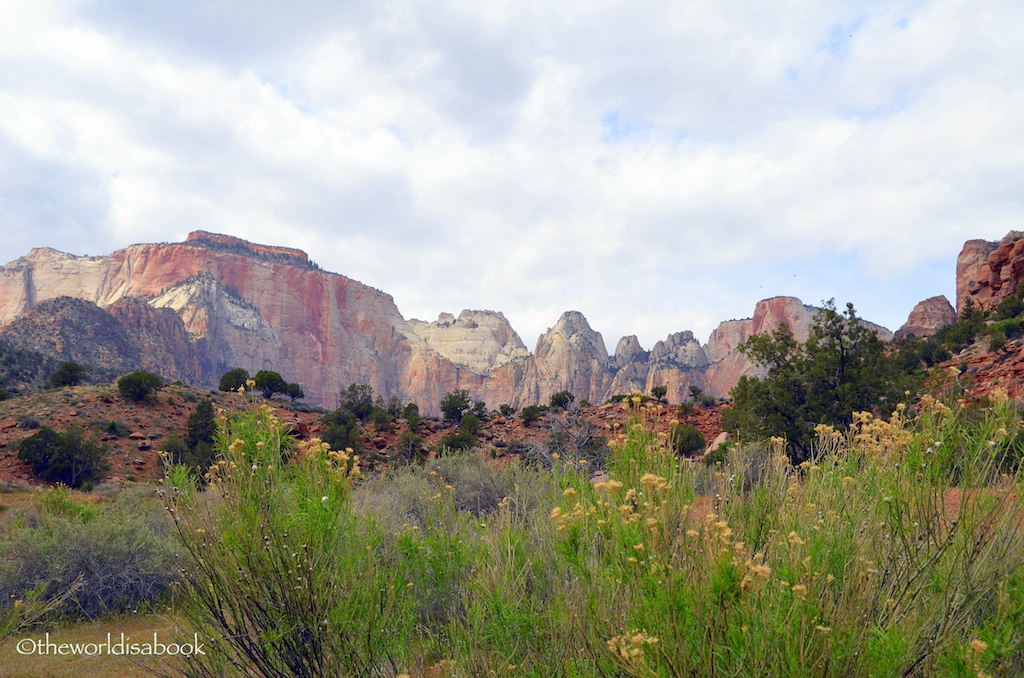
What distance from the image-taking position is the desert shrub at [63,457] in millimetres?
19109

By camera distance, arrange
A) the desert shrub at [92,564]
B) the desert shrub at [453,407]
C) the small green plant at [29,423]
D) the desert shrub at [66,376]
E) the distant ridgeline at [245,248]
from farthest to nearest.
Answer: the distant ridgeline at [245,248], the desert shrub at [453,407], the desert shrub at [66,376], the small green plant at [29,423], the desert shrub at [92,564]

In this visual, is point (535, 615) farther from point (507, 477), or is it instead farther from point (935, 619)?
point (507, 477)

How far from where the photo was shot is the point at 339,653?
11.1 feet

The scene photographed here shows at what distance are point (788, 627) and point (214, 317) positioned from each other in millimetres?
97046

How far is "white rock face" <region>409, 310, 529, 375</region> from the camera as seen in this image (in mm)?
106688

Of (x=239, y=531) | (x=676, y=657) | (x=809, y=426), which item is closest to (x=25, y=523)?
(x=239, y=531)

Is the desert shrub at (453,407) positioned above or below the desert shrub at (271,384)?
below

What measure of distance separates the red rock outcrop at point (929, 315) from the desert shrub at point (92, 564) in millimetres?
73363

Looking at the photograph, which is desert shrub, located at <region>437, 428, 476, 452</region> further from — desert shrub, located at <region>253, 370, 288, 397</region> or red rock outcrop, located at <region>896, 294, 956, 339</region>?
red rock outcrop, located at <region>896, 294, 956, 339</region>

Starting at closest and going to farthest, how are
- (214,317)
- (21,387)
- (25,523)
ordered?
1. (25,523)
2. (21,387)
3. (214,317)

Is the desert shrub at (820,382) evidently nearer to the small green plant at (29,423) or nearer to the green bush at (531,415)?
the green bush at (531,415)

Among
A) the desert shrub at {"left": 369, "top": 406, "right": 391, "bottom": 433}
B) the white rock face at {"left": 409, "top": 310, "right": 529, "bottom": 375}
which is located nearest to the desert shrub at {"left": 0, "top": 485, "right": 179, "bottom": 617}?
the desert shrub at {"left": 369, "top": 406, "right": 391, "bottom": 433}

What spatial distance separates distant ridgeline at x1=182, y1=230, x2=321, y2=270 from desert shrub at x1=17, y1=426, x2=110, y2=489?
280 ft

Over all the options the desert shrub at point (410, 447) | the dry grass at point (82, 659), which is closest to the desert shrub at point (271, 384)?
the desert shrub at point (410, 447)
